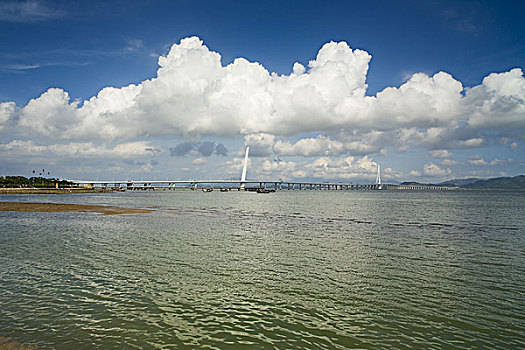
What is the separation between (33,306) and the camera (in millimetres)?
13961

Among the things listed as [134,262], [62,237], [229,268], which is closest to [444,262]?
[229,268]

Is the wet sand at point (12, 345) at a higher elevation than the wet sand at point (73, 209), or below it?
higher

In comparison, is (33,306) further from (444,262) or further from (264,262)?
(444,262)

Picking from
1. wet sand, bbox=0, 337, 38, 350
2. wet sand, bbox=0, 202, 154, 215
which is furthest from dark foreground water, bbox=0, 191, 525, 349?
wet sand, bbox=0, 202, 154, 215

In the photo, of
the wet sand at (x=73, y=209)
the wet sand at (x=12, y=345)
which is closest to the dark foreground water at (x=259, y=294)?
the wet sand at (x=12, y=345)

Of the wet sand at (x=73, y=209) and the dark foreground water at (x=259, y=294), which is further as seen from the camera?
the wet sand at (x=73, y=209)

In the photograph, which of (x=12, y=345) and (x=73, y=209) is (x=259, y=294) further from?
(x=73, y=209)

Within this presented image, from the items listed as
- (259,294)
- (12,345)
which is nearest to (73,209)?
(259,294)

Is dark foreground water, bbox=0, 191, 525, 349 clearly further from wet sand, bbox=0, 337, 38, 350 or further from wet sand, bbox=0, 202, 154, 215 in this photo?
wet sand, bbox=0, 202, 154, 215

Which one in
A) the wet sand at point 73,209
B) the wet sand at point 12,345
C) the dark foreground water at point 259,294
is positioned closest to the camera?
the wet sand at point 12,345

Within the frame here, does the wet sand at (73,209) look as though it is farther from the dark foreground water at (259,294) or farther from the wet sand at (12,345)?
the wet sand at (12,345)

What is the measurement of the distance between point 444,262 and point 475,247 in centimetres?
806

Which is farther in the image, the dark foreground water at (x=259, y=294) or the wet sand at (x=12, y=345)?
the dark foreground water at (x=259, y=294)

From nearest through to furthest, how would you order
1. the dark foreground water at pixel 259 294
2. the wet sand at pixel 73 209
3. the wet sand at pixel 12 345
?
the wet sand at pixel 12 345 < the dark foreground water at pixel 259 294 < the wet sand at pixel 73 209
